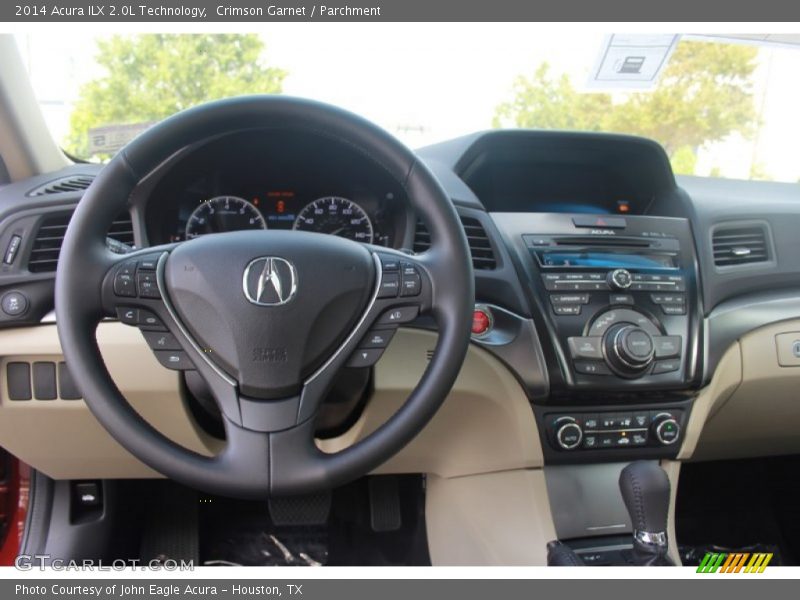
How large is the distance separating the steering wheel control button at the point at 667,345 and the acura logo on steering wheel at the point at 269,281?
2.92 ft

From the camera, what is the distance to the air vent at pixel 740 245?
171 centimetres

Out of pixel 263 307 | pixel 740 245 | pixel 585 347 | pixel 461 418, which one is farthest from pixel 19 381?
pixel 740 245

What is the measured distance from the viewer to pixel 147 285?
1051 millimetres

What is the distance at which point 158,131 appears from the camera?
1052mm

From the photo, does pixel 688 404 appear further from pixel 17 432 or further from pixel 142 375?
pixel 17 432

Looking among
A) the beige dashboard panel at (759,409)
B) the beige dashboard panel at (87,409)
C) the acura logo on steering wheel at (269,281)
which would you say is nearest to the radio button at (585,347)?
the beige dashboard panel at (759,409)

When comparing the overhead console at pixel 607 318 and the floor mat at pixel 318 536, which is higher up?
the overhead console at pixel 607 318

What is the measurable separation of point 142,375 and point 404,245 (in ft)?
2.03

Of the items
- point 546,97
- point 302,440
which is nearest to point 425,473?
point 302,440

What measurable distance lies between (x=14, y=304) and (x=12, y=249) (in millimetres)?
124

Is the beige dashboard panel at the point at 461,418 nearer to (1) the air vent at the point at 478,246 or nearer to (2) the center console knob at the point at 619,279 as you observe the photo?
(1) the air vent at the point at 478,246

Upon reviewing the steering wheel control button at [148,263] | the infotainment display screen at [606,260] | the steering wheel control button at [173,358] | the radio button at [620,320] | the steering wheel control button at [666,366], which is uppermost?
the steering wheel control button at [148,263]

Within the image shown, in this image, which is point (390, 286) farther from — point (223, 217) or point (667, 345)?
point (667, 345)

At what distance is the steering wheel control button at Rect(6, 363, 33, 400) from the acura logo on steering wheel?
656 mm
